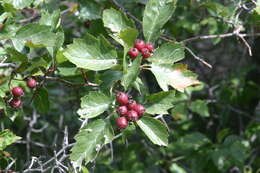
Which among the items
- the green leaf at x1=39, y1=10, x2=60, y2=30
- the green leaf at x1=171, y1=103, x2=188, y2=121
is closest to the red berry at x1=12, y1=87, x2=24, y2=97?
the green leaf at x1=39, y1=10, x2=60, y2=30

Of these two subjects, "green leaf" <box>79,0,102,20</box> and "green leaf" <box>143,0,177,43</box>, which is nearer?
"green leaf" <box>143,0,177,43</box>

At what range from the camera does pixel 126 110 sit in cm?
181

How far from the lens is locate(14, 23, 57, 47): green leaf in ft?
6.24

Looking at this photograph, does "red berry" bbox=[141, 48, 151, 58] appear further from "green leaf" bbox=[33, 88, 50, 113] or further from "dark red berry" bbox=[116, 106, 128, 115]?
"green leaf" bbox=[33, 88, 50, 113]

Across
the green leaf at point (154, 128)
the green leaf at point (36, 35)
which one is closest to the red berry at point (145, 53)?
the green leaf at point (154, 128)

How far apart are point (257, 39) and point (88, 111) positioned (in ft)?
6.81

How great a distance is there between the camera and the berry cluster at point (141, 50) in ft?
5.86

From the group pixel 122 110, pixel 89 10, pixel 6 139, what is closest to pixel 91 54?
pixel 122 110

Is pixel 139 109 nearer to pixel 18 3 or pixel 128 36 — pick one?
pixel 128 36

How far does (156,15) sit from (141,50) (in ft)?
0.50

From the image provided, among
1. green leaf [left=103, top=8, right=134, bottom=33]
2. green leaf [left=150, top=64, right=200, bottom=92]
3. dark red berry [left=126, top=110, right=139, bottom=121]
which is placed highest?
green leaf [left=103, top=8, right=134, bottom=33]

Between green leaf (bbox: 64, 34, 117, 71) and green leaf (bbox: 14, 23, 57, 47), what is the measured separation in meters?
0.14

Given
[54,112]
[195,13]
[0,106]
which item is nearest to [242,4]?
[195,13]

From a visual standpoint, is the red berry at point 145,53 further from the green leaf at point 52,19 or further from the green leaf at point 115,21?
the green leaf at point 52,19
